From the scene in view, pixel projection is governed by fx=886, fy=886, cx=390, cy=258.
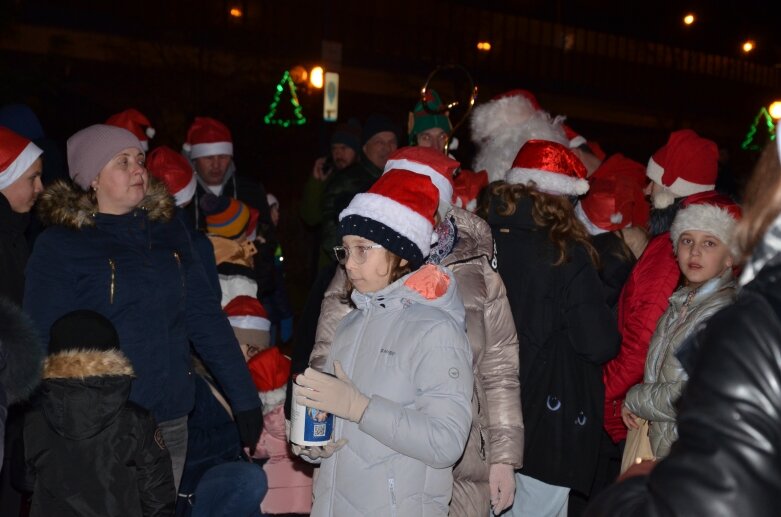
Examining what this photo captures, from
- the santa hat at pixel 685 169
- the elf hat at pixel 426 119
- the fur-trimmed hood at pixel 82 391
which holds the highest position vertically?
the elf hat at pixel 426 119

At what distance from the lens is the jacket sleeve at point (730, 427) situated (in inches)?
52.8

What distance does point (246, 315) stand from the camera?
17.9ft

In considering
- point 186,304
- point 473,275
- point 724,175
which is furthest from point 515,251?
point 724,175

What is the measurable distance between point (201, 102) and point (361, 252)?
12.4 meters

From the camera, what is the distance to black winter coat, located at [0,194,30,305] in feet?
15.1

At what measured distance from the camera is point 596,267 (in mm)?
4254

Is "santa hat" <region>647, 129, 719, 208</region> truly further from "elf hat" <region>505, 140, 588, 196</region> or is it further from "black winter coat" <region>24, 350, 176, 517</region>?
"black winter coat" <region>24, 350, 176, 517</region>

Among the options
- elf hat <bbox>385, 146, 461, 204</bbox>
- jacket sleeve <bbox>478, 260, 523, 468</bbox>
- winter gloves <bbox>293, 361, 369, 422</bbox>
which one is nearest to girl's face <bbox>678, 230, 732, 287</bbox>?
jacket sleeve <bbox>478, 260, 523, 468</bbox>

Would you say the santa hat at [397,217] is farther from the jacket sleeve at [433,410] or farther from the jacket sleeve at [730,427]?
the jacket sleeve at [730,427]

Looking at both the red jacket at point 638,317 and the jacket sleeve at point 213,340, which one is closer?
the jacket sleeve at point 213,340

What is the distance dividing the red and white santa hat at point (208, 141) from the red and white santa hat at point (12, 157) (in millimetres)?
2178

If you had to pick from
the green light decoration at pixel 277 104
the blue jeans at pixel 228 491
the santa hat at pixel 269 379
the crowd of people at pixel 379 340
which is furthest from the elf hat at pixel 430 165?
the green light decoration at pixel 277 104

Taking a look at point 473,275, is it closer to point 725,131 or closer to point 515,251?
point 515,251

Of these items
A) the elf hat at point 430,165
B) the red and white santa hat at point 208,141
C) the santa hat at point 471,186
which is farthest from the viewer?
the red and white santa hat at point 208,141
